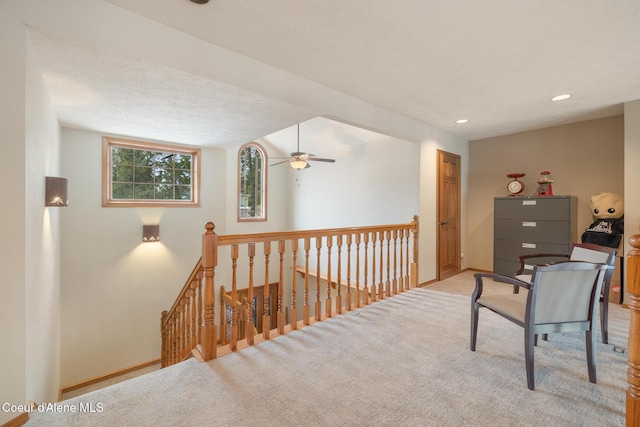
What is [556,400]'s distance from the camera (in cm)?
171

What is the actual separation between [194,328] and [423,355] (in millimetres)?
2178

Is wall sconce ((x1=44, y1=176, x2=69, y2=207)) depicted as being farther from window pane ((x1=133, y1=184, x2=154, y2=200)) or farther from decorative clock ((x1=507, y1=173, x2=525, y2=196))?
decorative clock ((x1=507, y1=173, x2=525, y2=196))

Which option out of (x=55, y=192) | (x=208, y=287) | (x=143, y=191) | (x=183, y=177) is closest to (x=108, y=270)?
(x=143, y=191)

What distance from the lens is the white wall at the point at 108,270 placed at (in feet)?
12.5

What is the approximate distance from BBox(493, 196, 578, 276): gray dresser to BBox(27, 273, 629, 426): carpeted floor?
1.58 m

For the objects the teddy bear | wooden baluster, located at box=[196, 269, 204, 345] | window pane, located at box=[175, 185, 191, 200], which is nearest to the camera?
wooden baluster, located at box=[196, 269, 204, 345]

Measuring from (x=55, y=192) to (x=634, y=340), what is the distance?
3884 mm

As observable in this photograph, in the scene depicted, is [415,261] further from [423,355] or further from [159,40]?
[159,40]

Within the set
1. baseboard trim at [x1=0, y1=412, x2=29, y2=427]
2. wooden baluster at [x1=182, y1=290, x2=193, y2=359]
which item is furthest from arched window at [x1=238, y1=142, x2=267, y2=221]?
baseboard trim at [x1=0, y1=412, x2=29, y2=427]

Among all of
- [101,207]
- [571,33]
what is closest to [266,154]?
[101,207]

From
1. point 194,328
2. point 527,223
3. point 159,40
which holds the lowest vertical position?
point 194,328

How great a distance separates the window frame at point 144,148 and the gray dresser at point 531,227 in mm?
5014

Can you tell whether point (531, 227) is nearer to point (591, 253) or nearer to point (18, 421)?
point (591, 253)

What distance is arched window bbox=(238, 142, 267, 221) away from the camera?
632 centimetres
